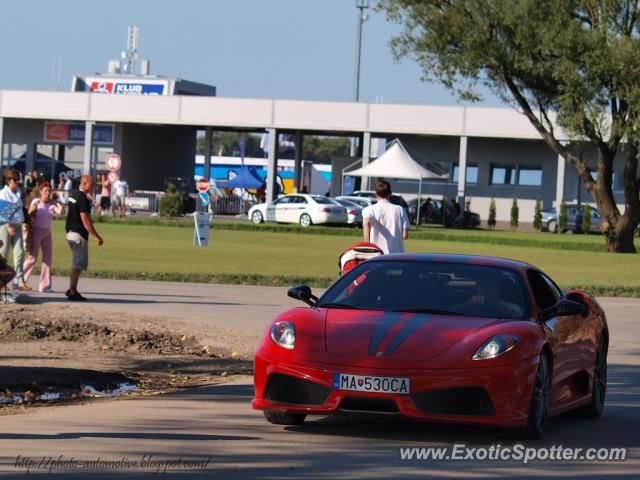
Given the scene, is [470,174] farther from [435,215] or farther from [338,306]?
[338,306]

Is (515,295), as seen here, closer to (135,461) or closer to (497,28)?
(135,461)

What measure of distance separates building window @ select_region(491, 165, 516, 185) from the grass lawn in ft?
86.3

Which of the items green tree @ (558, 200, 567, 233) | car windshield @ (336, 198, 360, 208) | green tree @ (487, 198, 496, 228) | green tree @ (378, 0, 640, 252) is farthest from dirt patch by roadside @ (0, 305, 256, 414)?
green tree @ (487, 198, 496, 228)

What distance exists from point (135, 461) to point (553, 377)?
330 cm

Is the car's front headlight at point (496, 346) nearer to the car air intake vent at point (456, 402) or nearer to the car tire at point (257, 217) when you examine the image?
the car air intake vent at point (456, 402)

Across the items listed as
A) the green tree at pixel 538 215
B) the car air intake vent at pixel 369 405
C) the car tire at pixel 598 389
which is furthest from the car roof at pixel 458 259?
the green tree at pixel 538 215

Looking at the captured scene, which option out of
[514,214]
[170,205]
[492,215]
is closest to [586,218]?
[514,214]

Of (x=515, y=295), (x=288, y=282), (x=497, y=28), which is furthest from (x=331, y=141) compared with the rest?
(x=515, y=295)

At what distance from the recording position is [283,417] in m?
9.15

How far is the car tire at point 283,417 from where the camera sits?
9125 millimetres

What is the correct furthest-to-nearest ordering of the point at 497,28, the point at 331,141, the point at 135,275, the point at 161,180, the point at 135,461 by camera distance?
the point at 331,141, the point at 161,180, the point at 497,28, the point at 135,275, the point at 135,461

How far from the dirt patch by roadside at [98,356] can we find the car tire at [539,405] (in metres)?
3.49

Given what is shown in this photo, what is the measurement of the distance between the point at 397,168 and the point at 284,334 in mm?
51745

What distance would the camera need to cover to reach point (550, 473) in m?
7.81
